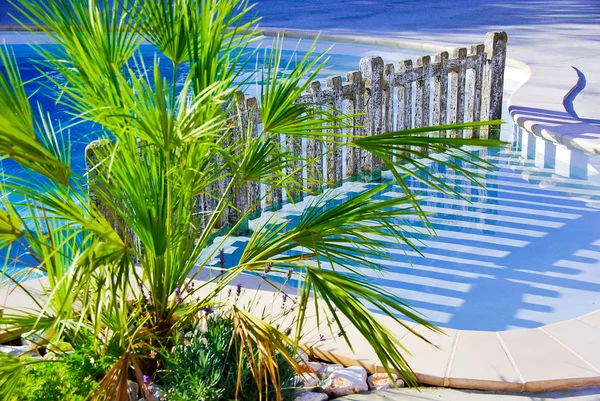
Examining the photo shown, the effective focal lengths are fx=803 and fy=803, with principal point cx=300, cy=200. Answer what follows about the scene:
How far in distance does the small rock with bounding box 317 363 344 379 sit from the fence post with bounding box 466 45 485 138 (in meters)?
4.43

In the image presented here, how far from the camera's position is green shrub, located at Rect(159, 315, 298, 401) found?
3.02 m

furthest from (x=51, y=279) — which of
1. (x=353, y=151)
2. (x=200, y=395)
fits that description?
(x=353, y=151)

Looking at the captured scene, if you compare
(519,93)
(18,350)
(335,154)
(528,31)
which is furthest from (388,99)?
(528,31)

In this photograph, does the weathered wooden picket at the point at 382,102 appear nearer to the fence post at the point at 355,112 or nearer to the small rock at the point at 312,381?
the fence post at the point at 355,112

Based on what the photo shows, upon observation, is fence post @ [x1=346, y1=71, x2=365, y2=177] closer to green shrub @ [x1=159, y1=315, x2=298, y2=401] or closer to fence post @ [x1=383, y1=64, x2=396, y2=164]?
fence post @ [x1=383, y1=64, x2=396, y2=164]

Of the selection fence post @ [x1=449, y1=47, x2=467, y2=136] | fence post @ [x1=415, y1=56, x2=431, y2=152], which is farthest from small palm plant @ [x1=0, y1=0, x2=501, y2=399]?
fence post @ [x1=449, y1=47, x2=467, y2=136]

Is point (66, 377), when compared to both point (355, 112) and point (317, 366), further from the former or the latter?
point (355, 112)

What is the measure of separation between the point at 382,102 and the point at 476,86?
130cm

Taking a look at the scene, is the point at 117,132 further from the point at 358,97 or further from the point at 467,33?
the point at 467,33

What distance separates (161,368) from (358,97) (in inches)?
141

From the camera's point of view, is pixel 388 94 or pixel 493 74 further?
pixel 493 74

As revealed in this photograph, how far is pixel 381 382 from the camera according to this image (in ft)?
11.5

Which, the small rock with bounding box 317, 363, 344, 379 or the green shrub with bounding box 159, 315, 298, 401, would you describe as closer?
the green shrub with bounding box 159, 315, 298, 401

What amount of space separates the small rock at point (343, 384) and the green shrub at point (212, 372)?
0.18m
